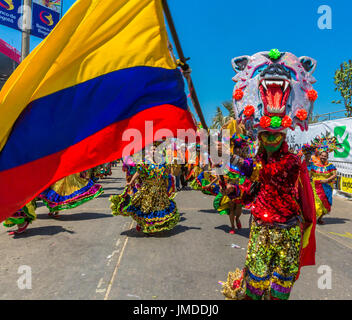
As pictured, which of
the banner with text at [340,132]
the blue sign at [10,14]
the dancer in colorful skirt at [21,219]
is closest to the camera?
the dancer in colorful skirt at [21,219]

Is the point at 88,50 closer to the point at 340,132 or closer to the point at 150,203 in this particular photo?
the point at 150,203

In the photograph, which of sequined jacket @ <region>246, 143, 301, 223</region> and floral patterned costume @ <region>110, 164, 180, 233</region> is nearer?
sequined jacket @ <region>246, 143, 301, 223</region>

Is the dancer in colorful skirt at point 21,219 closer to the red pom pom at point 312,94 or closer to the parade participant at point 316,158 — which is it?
the red pom pom at point 312,94

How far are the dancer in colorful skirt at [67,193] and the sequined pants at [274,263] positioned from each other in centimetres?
589

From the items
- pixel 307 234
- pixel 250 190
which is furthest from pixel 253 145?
pixel 307 234

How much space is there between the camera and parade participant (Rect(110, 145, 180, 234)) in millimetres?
6188

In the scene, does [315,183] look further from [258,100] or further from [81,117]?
[81,117]

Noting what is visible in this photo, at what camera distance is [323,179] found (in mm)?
7645

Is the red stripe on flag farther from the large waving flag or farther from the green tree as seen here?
the green tree

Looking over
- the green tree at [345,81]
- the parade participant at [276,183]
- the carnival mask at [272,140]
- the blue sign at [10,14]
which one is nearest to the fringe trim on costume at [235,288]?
the parade participant at [276,183]

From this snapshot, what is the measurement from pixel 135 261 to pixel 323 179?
535cm

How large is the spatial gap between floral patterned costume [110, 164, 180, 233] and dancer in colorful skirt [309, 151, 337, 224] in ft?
12.4

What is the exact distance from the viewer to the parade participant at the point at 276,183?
2.78 metres

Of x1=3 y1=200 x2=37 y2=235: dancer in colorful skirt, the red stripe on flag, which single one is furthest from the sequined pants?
x1=3 y1=200 x2=37 y2=235: dancer in colorful skirt
